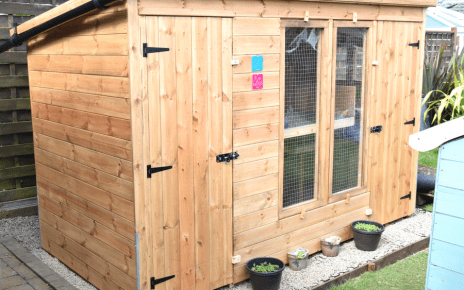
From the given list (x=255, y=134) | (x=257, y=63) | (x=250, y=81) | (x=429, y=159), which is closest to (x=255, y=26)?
(x=257, y=63)

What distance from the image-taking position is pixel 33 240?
15.9 ft

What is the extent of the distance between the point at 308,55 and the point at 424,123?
3.77 metres

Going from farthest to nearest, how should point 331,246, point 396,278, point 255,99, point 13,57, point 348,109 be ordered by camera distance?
point 13,57, point 348,109, point 331,246, point 396,278, point 255,99

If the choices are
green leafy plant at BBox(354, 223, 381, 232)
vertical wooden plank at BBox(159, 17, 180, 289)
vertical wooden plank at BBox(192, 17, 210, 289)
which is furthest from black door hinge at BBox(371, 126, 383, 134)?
vertical wooden plank at BBox(159, 17, 180, 289)

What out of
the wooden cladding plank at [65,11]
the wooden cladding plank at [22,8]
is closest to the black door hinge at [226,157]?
the wooden cladding plank at [65,11]

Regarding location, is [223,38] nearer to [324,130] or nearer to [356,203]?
[324,130]

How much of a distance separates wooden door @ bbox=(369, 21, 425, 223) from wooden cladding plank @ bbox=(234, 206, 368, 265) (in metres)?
0.39

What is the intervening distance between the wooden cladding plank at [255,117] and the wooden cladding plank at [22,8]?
2825 mm

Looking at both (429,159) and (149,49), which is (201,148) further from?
(429,159)

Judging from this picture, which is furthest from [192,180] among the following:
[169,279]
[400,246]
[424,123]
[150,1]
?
[424,123]

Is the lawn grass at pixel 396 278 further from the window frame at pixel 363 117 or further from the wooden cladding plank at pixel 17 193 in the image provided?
the wooden cladding plank at pixel 17 193

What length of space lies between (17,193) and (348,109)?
361cm

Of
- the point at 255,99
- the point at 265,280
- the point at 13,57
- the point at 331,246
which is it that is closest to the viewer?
the point at 265,280

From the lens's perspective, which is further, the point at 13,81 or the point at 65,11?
the point at 13,81
